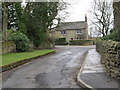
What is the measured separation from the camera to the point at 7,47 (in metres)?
20.3

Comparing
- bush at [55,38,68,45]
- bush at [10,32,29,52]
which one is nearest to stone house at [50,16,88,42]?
bush at [55,38,68,45]

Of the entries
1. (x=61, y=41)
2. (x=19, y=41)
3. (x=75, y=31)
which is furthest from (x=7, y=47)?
(x=75, y=31)

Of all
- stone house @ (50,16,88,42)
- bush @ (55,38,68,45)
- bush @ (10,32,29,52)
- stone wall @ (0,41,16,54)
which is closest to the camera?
stone wall @ (0,41,16,54)

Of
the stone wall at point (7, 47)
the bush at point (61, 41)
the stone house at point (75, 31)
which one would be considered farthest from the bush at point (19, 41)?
the stone house at point (75, 31)

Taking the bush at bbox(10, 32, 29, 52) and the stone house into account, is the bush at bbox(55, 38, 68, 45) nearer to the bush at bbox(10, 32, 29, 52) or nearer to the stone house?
the stone house

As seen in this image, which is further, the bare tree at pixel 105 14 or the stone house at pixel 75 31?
the stone house at pixel 75 31

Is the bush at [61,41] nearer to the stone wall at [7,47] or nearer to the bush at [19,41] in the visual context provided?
the bush at [19,41]

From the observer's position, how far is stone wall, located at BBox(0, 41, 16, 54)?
62.9 ft

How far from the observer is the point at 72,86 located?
23.2ft

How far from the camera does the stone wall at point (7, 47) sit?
19166mm

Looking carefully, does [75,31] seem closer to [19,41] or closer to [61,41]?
[61,41]

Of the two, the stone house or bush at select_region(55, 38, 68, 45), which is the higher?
the stone house

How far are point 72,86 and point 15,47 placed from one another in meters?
16.6

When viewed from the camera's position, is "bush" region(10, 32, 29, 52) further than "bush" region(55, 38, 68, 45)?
No
